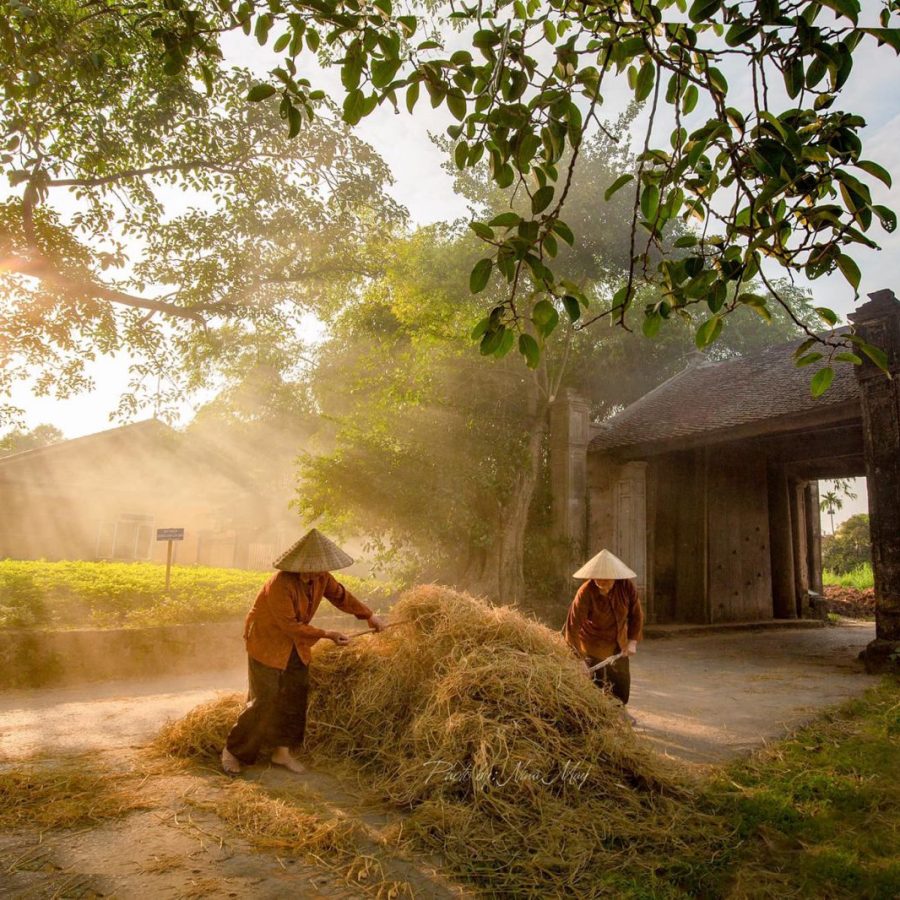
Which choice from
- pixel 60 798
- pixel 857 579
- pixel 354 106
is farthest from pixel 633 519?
pixel 857 579

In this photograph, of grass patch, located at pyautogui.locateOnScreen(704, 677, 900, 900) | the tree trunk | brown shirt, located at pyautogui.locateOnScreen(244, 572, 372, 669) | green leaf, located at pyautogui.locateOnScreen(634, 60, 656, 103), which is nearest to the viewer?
green leaf, located at pyautogui.locateOnScreen(634, 60, 656, 103)

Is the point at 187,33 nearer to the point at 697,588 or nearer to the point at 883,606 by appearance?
the point at 883,606

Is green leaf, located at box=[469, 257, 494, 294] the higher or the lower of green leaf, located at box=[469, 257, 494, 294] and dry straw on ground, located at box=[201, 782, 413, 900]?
the higher

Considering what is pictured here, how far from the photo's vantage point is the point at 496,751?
12.3 feet

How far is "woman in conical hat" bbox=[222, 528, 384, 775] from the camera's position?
4.50m

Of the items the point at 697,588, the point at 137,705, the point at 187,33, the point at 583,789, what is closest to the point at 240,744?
the point at 583,789

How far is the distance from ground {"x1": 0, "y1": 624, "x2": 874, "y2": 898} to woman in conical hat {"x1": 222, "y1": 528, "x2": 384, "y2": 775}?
8.1 inches

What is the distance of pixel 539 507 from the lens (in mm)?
13070

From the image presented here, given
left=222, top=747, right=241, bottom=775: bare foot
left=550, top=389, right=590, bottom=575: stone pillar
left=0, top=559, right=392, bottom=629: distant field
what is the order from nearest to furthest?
left=222, top=747, right=241, bottom=775: bare foot < left=0, top=559, right=392, bottom=629: distant field < left=550, top=389, right=590, bottom=575: stone pillar

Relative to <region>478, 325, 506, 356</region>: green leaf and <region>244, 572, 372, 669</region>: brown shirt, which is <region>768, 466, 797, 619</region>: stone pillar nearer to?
<region>244, 572, 372, 669</region>: brown shirt

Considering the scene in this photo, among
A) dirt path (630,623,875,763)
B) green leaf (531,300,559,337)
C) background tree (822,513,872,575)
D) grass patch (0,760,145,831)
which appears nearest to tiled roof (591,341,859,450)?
dirt path (630,623,875,763)

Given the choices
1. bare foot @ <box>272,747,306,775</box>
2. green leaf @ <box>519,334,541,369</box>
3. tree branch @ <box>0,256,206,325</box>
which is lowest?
bare foot @ <box>272,747,306,775</box>

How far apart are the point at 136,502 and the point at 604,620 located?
22.1 metres

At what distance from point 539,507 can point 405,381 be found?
3.81 metres
